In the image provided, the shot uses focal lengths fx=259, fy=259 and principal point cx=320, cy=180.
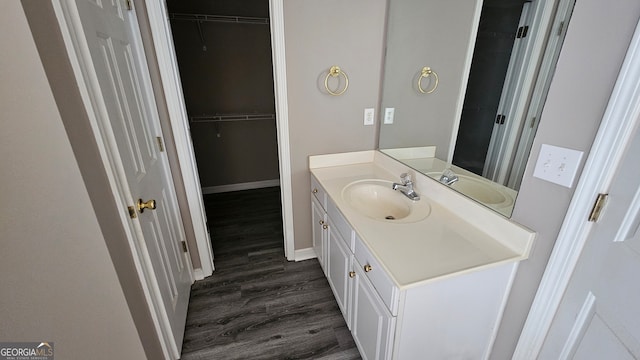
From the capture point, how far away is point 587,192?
0.76 meters

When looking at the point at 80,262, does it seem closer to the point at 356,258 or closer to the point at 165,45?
the point at 356,258

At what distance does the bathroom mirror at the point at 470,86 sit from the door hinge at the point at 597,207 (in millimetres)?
242

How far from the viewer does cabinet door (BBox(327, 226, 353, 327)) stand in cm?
139

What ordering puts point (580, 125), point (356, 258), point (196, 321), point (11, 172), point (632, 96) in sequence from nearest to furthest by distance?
point (11, 172) → point (632, 96) → point (580, 125) → point (356, 258) → point (196, 321)

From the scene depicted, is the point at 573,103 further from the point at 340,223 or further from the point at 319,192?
the point at 319,192

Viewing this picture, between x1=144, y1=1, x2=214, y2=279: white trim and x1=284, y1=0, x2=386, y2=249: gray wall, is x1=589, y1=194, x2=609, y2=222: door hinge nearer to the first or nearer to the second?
x1=284, y1=0, x2=386, y2=249: gray wall

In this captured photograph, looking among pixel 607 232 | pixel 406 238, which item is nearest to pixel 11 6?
pixel 406 238

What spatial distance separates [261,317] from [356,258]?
0.86 metres

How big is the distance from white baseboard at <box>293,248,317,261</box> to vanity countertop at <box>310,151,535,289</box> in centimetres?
87

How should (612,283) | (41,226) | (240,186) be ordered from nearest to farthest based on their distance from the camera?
(41,226) < (612,283) < (240,186)

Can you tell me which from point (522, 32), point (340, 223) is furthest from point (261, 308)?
point (522, 32)

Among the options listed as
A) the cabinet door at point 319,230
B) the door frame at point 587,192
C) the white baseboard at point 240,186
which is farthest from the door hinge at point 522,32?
the white baseboard at point 240,186

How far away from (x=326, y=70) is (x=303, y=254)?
1451mm

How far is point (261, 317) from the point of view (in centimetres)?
167
